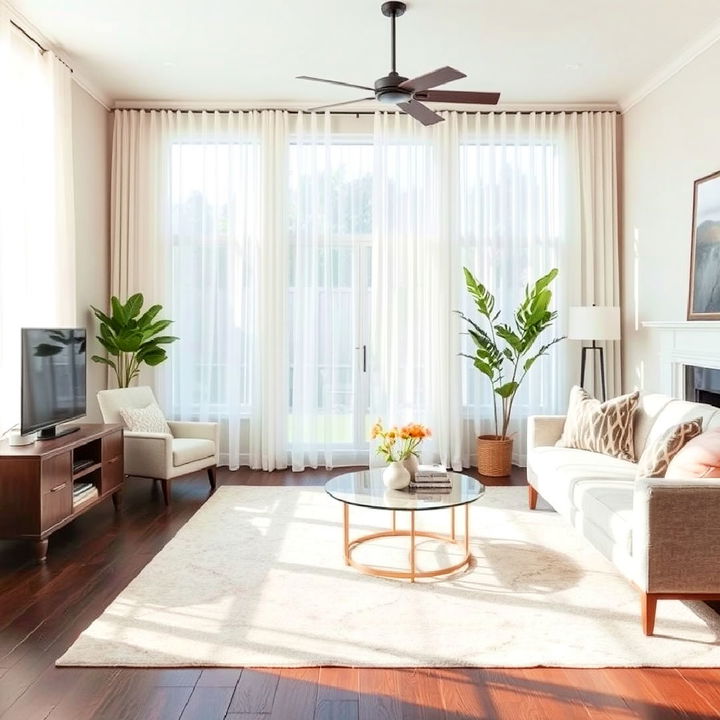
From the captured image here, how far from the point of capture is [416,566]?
11.4 feet

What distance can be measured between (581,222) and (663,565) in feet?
13.5

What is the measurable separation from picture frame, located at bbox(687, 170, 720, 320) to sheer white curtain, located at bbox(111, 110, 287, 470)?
330 centimetres

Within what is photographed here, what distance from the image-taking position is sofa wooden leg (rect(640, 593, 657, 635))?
8.86 feet

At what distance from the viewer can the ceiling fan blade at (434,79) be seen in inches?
137

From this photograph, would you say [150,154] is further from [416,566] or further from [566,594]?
[566,594]

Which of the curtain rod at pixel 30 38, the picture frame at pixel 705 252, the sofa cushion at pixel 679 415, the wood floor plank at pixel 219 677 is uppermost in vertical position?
the curtain rod at pixel 30 38

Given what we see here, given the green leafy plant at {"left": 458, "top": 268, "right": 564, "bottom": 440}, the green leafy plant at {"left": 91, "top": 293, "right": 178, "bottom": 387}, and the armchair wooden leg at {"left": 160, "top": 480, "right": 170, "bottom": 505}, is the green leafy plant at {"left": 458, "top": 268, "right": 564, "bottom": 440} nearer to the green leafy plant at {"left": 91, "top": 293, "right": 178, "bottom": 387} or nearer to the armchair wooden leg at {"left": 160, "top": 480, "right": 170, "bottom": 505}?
the green leafy plant at {"left": 91, "top": 293, "right": 178, "bottom": 387}

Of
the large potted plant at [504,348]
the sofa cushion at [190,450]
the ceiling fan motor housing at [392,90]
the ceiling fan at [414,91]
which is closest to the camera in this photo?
the ceiling fan at [414,91]

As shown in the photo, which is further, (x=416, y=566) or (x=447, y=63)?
(x=447, y=63)

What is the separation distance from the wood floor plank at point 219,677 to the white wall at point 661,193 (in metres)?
4.11

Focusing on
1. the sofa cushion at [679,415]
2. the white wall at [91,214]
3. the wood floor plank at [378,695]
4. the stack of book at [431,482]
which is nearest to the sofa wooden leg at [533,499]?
the sofa cushion at [679,415]

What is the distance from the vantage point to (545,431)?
4688 mm

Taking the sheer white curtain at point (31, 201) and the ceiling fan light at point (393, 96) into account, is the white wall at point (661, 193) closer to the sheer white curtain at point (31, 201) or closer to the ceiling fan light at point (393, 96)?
the ceiling fan light at point (393, 96)

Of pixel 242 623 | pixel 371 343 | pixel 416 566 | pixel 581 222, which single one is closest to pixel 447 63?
pixel 581 222
